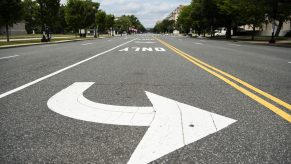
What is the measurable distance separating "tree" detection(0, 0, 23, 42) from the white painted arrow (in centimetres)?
2462

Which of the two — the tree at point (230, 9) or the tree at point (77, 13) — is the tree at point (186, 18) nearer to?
the tree at point (230, 9)

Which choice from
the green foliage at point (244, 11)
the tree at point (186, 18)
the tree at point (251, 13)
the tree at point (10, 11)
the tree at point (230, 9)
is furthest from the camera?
the tree at point (186, 18)

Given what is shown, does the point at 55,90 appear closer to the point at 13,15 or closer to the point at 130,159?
the point at 130,159

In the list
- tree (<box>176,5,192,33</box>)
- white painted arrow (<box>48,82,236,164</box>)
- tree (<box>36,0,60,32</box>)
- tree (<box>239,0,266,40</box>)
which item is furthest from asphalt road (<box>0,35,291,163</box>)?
tree (<box>176,5,192,33</box>)

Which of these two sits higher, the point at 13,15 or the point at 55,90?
the point at 13,15

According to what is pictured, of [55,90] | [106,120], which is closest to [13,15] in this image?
[55,90]

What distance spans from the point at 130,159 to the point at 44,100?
236 cm

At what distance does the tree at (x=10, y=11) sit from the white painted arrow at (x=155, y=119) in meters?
24.6

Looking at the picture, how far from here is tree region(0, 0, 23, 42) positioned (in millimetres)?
25284

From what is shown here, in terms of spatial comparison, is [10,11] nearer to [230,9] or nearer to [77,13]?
[77,13]

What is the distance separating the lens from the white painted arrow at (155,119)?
2518 mm

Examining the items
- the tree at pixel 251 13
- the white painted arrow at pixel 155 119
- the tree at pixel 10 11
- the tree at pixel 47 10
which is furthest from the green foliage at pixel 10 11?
the tree at pixel 251 13

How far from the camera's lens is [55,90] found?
16.0 feet

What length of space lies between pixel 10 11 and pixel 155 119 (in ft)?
88.5
